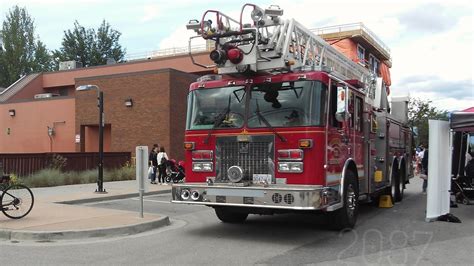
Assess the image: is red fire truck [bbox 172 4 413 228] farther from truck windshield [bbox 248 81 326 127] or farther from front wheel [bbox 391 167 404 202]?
front wheel [bbox 391 167 404 202]

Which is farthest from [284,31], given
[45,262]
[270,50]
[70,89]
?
[70,89]

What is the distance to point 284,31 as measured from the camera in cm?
858

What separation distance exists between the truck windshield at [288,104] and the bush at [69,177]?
11896 millimetres

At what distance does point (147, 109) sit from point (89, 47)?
39.5 metres

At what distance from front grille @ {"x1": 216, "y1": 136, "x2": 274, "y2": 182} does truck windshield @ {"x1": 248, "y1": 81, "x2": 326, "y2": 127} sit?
1.10 feet

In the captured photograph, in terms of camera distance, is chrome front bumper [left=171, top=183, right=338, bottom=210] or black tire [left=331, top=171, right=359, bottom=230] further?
black tire [left=331, top=171, right=359, bottom=230]

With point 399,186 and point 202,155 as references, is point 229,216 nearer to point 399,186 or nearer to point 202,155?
point 202,155

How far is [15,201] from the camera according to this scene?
9688 mm

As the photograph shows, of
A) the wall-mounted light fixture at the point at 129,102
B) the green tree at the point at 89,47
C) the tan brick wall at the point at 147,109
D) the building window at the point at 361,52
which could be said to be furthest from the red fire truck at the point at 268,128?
the green tree at the point at 89,47

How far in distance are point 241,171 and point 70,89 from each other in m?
38.2

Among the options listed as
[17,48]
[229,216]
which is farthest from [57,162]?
[17,48]

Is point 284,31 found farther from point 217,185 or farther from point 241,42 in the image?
point 217,185

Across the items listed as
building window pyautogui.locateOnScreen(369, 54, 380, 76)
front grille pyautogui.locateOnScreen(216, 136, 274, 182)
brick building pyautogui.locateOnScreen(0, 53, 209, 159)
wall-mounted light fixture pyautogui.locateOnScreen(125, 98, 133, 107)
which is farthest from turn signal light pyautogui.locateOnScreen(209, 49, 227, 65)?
building window pyautogui.locateOnScreen(369, 54, 380, 76)

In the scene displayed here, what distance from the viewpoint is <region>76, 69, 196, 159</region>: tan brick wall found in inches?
1053
